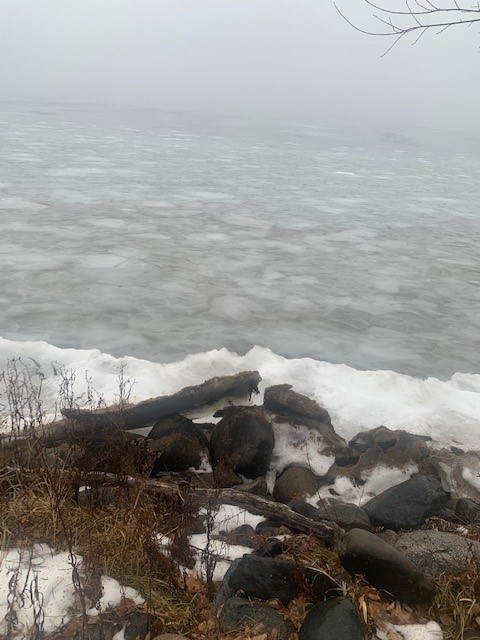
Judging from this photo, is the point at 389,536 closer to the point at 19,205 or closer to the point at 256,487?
the point at 256,487

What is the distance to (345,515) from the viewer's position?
3828 mm

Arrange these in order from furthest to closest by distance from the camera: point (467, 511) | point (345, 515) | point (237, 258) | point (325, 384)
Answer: point (237, 258), point (325, 384), point (467, 511), point (345, 515)

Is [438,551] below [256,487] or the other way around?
the other way around

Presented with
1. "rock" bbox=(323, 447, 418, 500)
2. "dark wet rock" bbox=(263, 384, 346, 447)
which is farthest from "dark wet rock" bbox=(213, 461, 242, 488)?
"dark wet rock" bbox=(263, 384, 346, 447)

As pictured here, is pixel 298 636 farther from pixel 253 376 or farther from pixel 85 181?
pixel 85 181

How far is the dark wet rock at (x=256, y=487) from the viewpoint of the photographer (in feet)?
13.5

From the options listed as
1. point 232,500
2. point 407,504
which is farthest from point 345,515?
point 232,500

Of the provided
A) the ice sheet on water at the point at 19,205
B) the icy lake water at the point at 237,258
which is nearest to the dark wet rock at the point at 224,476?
the icy lake water at the point at 237,258

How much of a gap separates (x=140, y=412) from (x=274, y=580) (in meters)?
2.01

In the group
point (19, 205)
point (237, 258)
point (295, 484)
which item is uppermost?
point (19, 205)

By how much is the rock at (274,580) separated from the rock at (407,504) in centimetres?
120

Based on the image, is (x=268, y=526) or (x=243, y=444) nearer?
(x=268, y=526)

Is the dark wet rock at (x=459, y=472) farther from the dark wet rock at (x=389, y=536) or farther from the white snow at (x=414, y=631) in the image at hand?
the white snow at (x=414, y=631)

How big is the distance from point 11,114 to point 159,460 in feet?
96.2
